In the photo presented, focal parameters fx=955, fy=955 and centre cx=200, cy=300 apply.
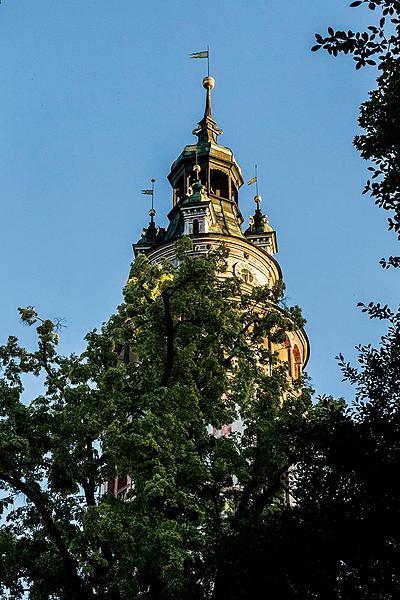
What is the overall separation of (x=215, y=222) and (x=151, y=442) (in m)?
22.8

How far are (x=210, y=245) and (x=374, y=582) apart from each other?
25653 mm

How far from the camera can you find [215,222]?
4103 cm

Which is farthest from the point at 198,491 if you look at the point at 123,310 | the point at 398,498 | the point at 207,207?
the point at 207,207

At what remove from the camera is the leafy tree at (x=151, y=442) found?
→ 60.5ft

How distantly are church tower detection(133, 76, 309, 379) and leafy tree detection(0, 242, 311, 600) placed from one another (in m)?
11.5

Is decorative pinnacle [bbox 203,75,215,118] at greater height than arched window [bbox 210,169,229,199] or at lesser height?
greater

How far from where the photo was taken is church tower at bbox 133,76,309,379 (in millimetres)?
38375

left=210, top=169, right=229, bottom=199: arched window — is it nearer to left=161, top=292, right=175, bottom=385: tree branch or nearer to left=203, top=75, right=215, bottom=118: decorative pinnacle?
left=203, top=75, right=215, bottom=118: decorative pinnacle

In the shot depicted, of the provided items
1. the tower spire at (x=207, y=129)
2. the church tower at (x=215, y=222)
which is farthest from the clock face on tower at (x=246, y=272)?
the tower spire at (x=207, y=129)

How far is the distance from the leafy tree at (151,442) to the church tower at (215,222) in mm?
11504

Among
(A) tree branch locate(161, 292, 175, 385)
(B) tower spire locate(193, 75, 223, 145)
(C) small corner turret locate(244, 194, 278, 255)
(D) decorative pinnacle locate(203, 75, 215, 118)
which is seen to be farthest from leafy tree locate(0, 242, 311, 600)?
(D) decorative pinnacle locate(203, 75, 215, 118)

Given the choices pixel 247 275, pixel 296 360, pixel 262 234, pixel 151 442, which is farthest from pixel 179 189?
pixel 151 442

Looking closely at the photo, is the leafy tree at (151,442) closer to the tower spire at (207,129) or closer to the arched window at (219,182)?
the arched window at (219,182)

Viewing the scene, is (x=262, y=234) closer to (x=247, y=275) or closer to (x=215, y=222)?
(x=215, y=222)
